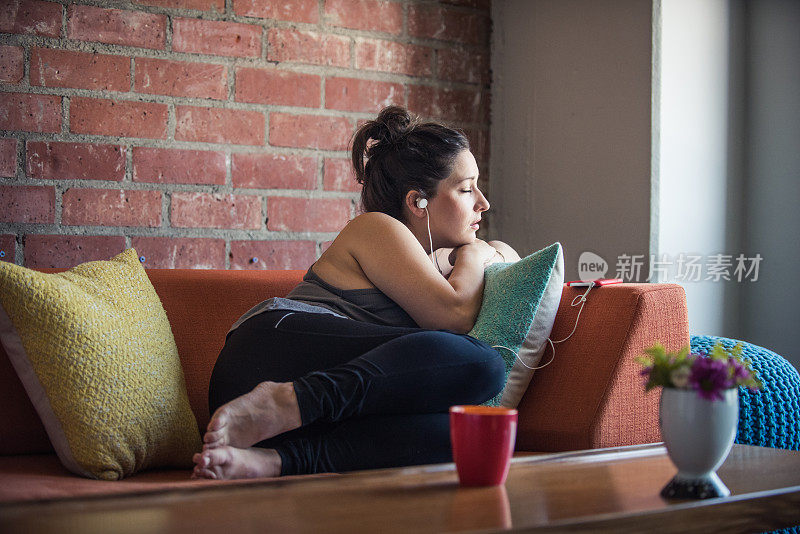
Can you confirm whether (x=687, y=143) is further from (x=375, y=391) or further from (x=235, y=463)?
(x=235, y=463)

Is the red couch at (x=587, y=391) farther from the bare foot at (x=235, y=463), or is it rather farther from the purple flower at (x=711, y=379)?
the purple flower at (x=711, y=379)

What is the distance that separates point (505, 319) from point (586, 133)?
0.90m

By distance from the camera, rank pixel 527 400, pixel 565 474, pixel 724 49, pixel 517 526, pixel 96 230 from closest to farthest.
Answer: pixel 517 526 < pixel 565 474 < pixel 527 400 < pixel 96 230 < pixel 724 49

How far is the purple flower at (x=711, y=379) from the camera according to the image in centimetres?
90

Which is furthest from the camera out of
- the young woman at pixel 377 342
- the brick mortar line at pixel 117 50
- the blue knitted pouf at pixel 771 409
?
the brick mortar line at pixel 117 50

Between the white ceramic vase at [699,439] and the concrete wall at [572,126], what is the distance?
3.63ft

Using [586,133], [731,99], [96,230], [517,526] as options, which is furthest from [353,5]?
[517,526]

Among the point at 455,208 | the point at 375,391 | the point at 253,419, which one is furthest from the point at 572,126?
the point at 253,419

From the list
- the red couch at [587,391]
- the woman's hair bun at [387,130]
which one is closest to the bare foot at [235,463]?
the red couch at [587,391]

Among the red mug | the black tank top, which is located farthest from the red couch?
the red mug

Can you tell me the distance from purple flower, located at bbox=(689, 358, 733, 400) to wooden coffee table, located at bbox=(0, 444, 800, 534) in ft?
0.38

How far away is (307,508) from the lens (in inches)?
31.2

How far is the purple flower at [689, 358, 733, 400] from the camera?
0.90 meters

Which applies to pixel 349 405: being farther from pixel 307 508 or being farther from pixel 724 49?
pixel 724 49
